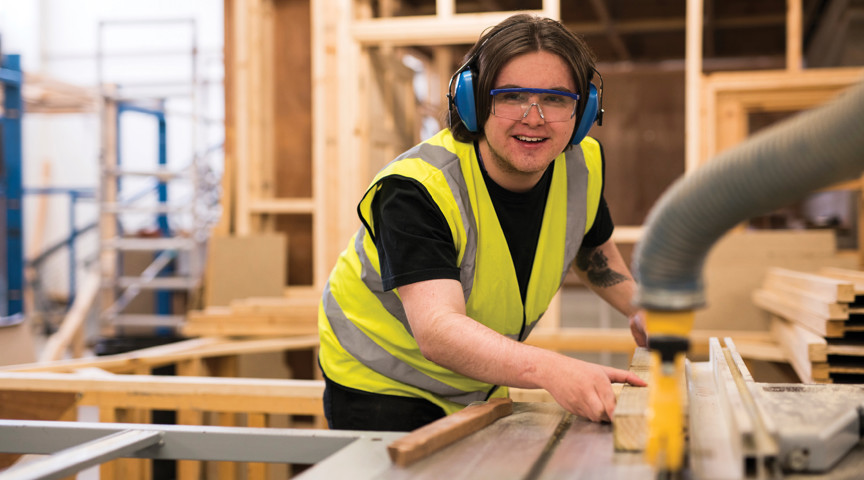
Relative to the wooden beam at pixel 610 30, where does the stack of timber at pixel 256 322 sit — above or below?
below

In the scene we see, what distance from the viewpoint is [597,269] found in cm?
217

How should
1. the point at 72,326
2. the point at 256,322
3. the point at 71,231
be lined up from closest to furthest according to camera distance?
1. the point at 256,322
2. the point at 72,326
3. the point at 71,231

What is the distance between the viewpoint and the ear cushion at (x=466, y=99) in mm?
1742

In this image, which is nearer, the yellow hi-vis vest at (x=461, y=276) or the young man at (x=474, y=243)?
the young man at (x=474, y=243)

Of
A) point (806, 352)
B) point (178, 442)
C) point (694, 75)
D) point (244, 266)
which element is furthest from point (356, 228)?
point (178, 442)

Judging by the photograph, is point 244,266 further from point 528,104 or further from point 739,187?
point 739,187

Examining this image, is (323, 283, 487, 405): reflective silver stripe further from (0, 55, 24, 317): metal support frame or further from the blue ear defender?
(0, 55, 24, 317): metal support frame

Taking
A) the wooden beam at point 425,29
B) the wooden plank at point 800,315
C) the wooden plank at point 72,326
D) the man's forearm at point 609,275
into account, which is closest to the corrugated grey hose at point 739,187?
the man's forearm at point 609,275

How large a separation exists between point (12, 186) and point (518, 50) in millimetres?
5819

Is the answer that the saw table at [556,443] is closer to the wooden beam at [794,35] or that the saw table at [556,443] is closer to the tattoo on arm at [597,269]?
the tattoo on arm at [597,269]

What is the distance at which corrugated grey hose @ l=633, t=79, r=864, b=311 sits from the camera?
790mm

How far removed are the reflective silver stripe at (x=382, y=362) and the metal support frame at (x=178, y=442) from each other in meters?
0.39

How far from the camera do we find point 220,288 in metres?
5.16

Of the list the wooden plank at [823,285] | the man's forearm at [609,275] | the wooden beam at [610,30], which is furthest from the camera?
the wooden beam at [610,30]
